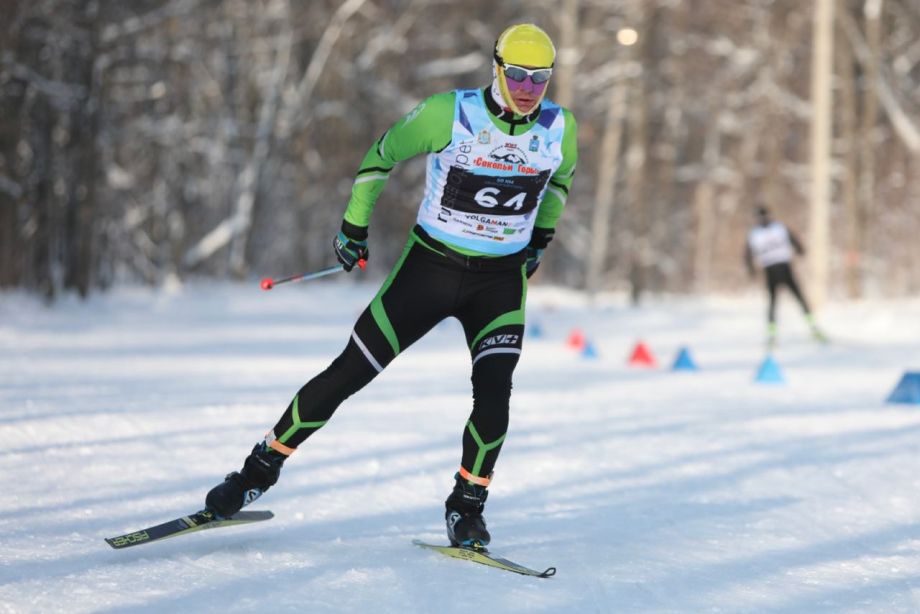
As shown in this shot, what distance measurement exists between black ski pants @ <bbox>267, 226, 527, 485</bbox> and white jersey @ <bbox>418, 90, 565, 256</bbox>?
0.26 feet

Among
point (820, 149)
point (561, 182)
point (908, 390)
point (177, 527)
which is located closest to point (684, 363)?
point (908, 390)

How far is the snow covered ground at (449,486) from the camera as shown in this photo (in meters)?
3.36

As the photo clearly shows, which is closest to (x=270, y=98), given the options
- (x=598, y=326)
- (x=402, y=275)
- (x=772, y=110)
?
(x=598, y=326)

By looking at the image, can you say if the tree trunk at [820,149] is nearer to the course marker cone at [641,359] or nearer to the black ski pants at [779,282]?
the black ski pants at [779,282]

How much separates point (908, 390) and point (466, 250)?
17.4 ft

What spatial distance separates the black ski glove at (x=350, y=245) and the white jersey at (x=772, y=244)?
10171 millimetres

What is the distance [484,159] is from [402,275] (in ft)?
1.75

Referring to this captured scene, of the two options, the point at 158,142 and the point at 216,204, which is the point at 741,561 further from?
the point at 216,204

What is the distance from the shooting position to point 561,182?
4.17m

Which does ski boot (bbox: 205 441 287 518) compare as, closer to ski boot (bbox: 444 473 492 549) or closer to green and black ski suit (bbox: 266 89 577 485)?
green and black ski suit (bbox: 266 89 577 485)

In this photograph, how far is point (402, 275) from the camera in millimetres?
4020

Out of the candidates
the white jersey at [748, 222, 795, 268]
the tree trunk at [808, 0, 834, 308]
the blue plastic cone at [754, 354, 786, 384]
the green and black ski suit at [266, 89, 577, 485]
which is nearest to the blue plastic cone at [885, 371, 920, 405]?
the blue plastic cone at [754, 354, 786, 384]

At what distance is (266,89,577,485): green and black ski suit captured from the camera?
387 cm

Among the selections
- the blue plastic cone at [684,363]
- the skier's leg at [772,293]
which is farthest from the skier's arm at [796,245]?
the blue plastic cone at [684,363]
